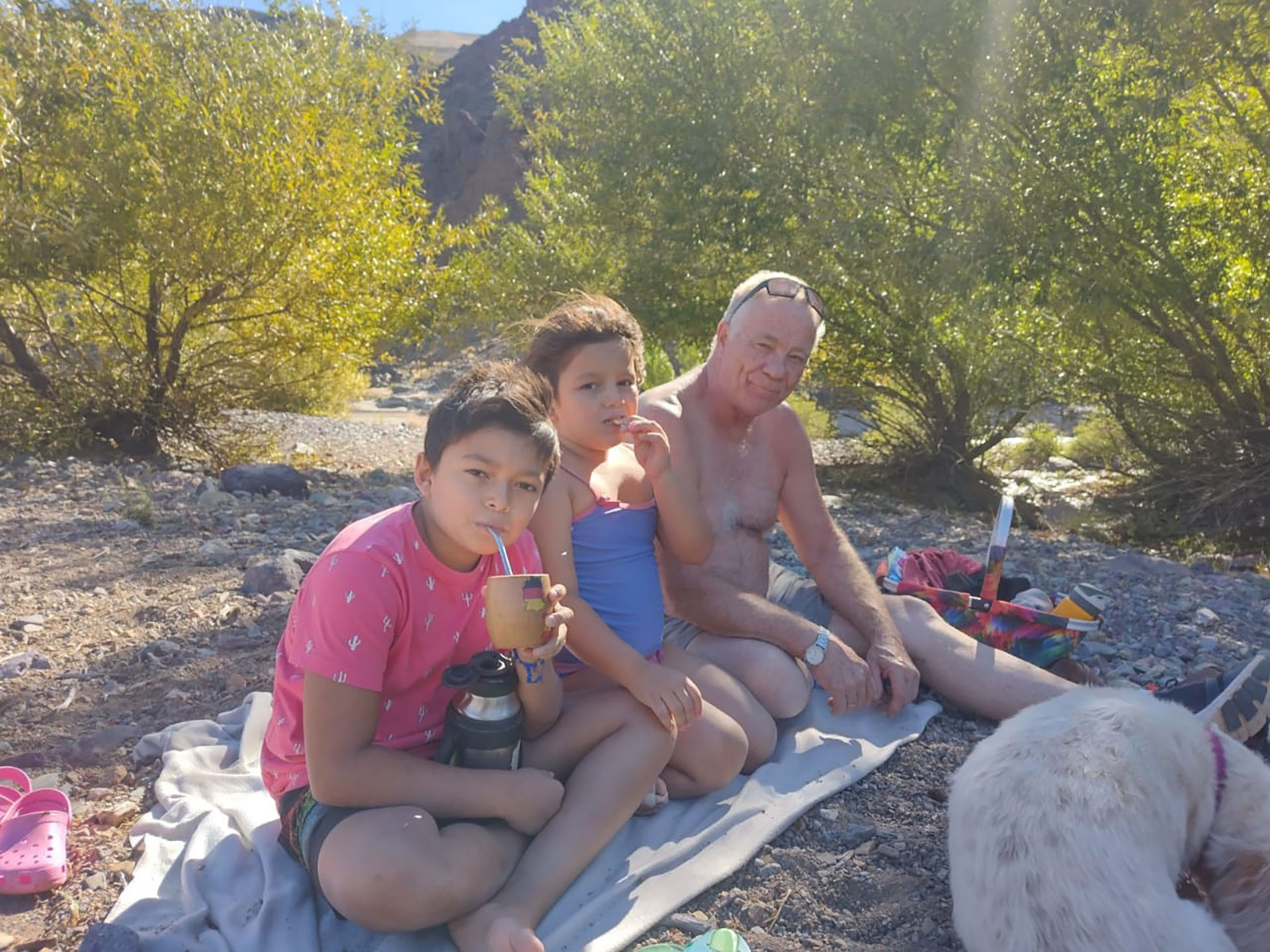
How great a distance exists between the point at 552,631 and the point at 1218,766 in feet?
5.08

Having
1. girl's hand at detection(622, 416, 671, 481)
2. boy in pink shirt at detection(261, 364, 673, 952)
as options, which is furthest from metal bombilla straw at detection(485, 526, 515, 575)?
girl's hand at detection(622, 416, 671, 481)

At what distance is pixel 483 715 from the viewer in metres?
2.25

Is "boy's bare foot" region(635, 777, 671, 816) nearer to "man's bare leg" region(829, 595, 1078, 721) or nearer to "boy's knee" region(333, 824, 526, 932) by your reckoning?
"boy's knee" region(333, 824, 526, 932)

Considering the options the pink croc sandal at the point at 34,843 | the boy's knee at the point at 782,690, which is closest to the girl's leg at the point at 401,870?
the pink croc sandal at the point at 34,843

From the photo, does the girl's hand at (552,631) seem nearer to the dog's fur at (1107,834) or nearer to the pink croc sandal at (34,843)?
the dog's fur at (1107,834)

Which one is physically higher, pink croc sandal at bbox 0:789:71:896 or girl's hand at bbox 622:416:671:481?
girl's hand at bbox 622:416:671:481

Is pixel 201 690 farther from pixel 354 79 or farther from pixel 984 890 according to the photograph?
pixel 354 79

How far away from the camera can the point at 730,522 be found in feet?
11.5

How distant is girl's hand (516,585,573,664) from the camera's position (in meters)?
2.13

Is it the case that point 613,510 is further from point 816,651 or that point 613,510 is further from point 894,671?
point 894,671

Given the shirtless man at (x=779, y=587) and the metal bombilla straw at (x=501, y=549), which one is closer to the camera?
the metal bombilla straw at (x=501, y=549)

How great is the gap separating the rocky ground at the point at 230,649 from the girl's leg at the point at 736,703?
0.24m

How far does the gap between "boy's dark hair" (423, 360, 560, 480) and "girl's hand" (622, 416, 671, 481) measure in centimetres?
40

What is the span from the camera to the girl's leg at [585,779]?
2.24 m
